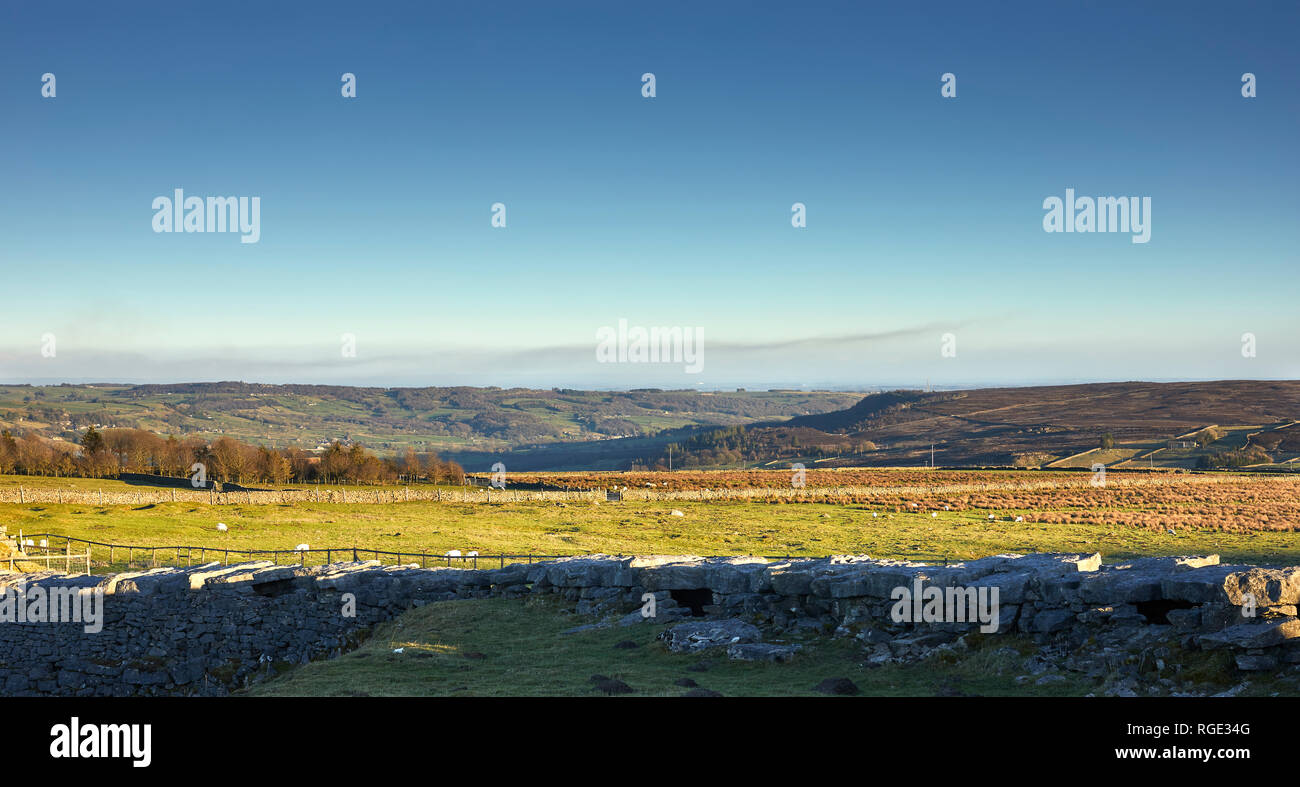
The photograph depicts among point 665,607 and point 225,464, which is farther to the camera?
point 225,464

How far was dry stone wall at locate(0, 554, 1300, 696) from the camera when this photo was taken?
14.6m

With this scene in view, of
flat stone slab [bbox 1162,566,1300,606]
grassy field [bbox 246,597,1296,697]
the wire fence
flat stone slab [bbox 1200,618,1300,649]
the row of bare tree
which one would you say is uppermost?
flat stone slab [bbox 1162,566,1300,606]

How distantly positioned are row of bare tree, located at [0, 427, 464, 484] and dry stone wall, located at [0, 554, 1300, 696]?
286 feet

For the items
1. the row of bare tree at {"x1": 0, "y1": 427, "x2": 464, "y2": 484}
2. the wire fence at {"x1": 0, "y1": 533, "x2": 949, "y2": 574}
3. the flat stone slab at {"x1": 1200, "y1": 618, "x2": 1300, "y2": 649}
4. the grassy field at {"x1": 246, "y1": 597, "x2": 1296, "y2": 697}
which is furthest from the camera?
the row of bare tree at {"x1": 0, "y1": 427, "x2": 464, "y2": 484}

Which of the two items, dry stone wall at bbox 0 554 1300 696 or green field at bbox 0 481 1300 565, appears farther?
green field at bbox 0 481 1300 565

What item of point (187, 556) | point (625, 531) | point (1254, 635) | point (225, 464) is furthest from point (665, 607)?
point (225, 464)

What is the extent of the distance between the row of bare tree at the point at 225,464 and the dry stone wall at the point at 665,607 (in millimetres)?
87132

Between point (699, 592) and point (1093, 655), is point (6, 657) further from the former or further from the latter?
point (1093, 655)

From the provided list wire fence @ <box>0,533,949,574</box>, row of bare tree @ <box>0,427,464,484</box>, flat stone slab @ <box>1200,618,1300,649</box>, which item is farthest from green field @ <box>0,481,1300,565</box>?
row of bare tree @ <box>0,427,464,484</box>

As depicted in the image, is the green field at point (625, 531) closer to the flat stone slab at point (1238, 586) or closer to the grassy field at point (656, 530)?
the grassy field at point (656, 530)

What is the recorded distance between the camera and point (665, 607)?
833 inches

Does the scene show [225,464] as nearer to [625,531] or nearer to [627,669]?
[625,531]

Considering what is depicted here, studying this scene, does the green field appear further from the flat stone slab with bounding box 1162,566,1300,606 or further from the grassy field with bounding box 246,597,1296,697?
the flat stone slab with bounding box 1162,566,1300,606

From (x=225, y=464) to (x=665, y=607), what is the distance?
108 metres
